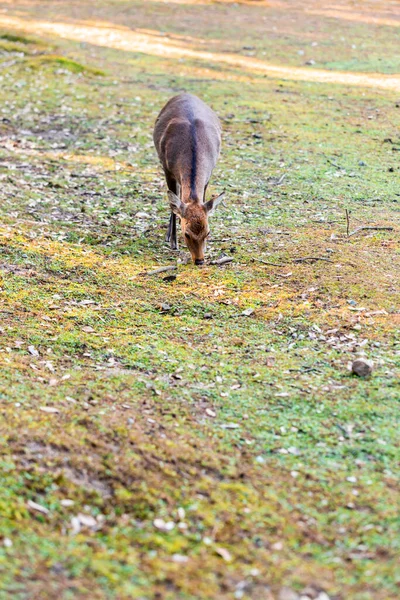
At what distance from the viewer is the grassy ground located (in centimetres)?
350

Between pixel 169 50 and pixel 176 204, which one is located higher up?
pixel 176 204

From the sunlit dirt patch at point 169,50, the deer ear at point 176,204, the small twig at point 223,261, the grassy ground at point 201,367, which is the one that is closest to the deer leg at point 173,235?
the grassy ground at point 201,367

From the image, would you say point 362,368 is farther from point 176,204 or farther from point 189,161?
point 189,161

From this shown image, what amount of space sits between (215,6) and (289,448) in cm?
2292

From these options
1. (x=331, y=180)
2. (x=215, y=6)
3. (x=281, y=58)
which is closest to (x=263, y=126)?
(x=331, y=180)

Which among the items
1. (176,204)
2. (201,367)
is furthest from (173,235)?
(201,367)

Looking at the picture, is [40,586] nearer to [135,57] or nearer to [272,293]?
[272,293]

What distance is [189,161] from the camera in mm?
8047

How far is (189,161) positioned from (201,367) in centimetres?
328

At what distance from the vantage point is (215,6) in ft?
81.3

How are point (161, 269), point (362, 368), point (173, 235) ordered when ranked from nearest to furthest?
point (362, 368) → point (161, 269) → point (173, 235)

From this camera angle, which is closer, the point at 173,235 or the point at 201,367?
the point at 201,367

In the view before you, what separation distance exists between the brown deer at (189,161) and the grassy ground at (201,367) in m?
0.37

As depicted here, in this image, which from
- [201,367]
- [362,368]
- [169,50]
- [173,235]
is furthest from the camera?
[169,50]
